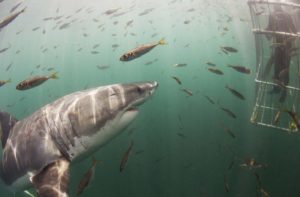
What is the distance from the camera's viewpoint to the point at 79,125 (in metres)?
3.85

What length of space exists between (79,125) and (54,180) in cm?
76

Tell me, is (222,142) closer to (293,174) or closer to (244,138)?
(244,138)

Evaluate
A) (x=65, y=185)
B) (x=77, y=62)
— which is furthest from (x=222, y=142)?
(x=77, y=62)

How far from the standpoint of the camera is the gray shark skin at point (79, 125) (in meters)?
3.81

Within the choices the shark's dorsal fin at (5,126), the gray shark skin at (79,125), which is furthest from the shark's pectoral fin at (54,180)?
the shark's dorsal fin at (5,126)

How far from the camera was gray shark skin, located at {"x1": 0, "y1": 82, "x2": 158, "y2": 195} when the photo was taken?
12.5 ft

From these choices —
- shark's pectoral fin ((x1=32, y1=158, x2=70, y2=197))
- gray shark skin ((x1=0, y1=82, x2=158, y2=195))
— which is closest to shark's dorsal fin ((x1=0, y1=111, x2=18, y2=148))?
gray shark skin ((x1=0, y1=82, x2=158, y2=195))

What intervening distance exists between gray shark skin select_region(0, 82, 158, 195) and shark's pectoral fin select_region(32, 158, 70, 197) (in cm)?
6

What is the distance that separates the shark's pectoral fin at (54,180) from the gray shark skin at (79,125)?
57 millimetres

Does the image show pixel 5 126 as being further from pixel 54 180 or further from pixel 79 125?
pixel 54 180

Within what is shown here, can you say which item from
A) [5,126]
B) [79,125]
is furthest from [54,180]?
[5,126]

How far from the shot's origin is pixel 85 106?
155 inches

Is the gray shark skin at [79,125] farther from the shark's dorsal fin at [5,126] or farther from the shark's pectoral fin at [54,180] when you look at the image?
the shark's dorsal fin at [5,126]

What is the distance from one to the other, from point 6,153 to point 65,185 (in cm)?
191
